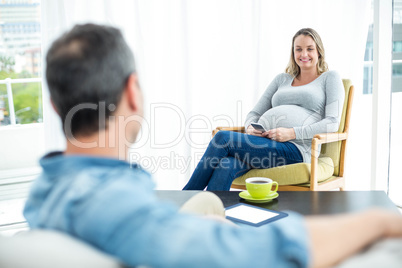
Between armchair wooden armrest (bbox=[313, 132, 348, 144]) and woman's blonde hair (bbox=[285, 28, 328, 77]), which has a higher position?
woman's blonde hair (bbox=[285, 28, 328, 77])

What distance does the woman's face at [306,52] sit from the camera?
280cm

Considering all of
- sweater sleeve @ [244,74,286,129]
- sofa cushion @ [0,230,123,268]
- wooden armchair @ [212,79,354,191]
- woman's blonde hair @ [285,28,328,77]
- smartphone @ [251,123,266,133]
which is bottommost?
wooden armchair @ [212,79,354,191]

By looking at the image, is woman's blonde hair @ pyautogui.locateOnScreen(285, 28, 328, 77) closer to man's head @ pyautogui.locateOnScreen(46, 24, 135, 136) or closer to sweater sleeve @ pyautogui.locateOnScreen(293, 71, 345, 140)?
sweater sleeve @ pyautogui.locateOnScreen(293, 71, 345, 140)

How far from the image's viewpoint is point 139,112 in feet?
2.41

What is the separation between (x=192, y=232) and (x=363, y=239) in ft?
0.78

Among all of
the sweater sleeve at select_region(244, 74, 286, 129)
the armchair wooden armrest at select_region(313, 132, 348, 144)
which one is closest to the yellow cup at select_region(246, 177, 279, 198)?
the armchair wooden armrest at select_region(313, 132, 348, 144)

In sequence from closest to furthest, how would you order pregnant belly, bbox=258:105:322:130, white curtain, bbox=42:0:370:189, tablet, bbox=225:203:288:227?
tablet, bbox=225:203:288:227 → pregnant belly, bbox=258:105:322:130 → white curtain, bbox=42:0:370:189

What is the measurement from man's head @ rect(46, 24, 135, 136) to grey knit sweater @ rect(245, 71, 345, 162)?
2.01 m

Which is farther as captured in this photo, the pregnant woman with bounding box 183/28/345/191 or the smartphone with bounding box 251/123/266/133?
the smartphone with bounding box 251/123/266/133

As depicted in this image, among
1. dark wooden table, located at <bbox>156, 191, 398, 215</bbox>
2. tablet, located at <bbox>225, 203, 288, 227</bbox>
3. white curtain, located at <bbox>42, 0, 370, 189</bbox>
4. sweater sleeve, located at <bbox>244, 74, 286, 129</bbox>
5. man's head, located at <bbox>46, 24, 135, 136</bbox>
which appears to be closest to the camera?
man's head, located at <bbox>46, 24, 135, 136</bbox>

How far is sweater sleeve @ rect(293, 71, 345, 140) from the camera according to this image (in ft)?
8.35

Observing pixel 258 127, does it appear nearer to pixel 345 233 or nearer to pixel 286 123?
pixel 286 123

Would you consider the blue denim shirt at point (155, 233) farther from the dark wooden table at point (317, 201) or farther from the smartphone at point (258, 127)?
the smartphone at point (258, 127)

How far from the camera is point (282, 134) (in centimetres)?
252
